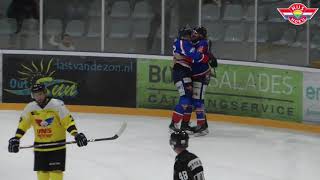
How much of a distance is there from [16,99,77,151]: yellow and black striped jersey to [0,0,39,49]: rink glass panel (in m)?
5.85

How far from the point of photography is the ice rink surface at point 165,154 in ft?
23.1

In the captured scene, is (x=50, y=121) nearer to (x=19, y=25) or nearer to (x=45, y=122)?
(x=45, y=122)

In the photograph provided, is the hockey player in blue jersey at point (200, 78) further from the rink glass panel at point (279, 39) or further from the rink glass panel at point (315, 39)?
the rink glass panel at point (315, 39)

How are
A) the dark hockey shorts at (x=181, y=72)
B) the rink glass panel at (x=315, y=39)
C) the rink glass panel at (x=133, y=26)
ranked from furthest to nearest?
the rink glass panel at (x=133, y=26) → the rink glass panel at (x=315, y=39) → the dark hockey shorts at (x=181, y=72)

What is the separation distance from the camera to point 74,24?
11.6 m

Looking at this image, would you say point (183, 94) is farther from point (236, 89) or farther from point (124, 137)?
point (236, 89)

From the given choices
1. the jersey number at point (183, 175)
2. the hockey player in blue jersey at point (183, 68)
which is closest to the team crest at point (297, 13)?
the hockey player in blue jersey at point (183, 68)

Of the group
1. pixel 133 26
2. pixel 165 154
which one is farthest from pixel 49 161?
pixel 133 26

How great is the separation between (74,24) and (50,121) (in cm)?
617

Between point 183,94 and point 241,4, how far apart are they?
8.97 ft

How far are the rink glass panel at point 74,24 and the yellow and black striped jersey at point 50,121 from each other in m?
5.71

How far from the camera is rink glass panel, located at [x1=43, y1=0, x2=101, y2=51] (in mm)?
11328

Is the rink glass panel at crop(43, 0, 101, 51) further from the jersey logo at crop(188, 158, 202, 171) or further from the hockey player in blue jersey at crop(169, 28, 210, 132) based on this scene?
the jersey logo at crop(188, 158, 202, 171)

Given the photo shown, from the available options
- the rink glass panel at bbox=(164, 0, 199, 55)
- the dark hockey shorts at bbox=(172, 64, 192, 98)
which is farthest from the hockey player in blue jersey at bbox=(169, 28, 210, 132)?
the rink glass panel at bbox=(164, 0, 199, 55)
